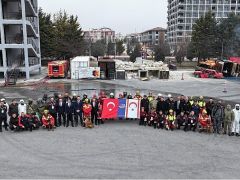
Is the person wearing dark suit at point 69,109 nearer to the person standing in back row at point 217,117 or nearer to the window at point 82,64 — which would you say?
the person standing in back row at point 217,117

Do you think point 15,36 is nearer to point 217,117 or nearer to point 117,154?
point 217,117

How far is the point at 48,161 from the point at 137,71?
3400 centimetres

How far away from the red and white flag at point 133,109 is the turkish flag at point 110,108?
67cm

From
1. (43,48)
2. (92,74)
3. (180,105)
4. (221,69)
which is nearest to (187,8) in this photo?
(43,48)

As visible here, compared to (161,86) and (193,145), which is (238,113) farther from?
(161,86)

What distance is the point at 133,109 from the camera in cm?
1744

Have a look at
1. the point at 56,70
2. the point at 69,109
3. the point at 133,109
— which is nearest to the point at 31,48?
the point at 56,70

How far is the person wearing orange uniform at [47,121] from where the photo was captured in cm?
1625

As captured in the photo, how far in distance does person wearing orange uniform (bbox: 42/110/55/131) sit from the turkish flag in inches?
112

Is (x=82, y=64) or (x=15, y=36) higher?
(x=15, y=36)

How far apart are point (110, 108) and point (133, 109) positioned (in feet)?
4.21

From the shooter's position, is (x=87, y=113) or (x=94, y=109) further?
(x=94, y=109)

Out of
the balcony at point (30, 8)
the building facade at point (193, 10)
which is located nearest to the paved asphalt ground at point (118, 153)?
the balcony at point (30, 8)

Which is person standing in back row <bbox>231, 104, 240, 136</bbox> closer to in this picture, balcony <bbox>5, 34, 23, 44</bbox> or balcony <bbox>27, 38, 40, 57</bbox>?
balcony <bbox>27, 38, 40, 57</bbox>
